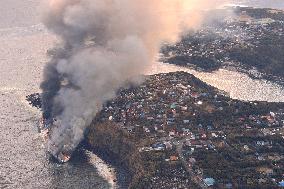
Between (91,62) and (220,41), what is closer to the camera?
(91,62)

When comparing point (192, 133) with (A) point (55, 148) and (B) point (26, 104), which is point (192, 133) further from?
(B) point (26, 104)

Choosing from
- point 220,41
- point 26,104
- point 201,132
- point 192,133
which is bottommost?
point 201,132

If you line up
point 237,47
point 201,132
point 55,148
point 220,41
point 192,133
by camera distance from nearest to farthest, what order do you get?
point 55,148
point 192,133
point 201,132
point 237,47
point 220,41

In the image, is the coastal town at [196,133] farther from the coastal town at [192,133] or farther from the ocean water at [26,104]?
the ocean water at [26,104]

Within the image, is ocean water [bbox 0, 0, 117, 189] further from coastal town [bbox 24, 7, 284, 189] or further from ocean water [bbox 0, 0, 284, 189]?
coastal town [bbox 24, 7, 284, 189]

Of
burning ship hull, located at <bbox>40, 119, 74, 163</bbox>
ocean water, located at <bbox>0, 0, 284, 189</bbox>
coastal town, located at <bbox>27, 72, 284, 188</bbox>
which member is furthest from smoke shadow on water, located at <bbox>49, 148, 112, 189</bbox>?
coastal town, located at <bbox>27, 72, 284, 188</bbox>

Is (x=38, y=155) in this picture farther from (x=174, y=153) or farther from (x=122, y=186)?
(x=174, y=153)

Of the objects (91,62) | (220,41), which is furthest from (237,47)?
(91,62)

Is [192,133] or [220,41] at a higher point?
[220,41]

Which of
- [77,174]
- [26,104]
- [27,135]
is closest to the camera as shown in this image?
[77,174]
